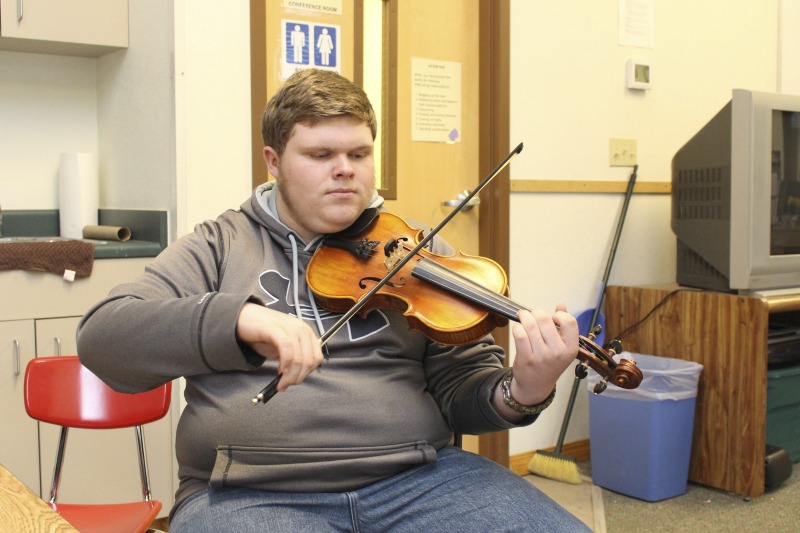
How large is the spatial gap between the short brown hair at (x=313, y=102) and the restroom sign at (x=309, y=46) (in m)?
1.06

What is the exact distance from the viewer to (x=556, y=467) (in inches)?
113

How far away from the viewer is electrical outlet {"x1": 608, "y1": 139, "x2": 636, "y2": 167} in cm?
314

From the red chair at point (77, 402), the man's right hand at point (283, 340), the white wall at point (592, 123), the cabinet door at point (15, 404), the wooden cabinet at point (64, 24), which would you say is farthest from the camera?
the white wall at point (592, 123)

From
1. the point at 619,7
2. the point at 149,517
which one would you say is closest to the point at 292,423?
the point at 149,517

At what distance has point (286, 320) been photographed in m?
1.03

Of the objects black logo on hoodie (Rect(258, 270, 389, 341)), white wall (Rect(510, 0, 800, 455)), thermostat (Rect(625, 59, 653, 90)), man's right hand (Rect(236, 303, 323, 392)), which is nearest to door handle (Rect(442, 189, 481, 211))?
white wall (Rect(510, 0, 800, 455))

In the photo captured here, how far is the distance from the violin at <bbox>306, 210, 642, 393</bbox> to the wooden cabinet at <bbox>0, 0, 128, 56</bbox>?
1.43m

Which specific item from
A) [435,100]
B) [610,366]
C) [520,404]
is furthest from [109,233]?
[610,366]

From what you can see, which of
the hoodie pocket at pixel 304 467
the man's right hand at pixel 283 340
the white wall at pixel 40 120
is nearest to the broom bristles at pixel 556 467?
the hoodie pocket at pixel 304 467

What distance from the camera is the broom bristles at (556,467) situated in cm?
286

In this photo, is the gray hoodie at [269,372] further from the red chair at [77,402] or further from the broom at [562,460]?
the broom at [562,460]

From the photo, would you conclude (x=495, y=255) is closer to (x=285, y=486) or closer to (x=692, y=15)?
(x=692, y=15)

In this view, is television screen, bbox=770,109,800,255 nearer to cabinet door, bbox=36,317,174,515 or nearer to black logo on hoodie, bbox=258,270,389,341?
black logo on hoodie, bbox=258,270,389,341

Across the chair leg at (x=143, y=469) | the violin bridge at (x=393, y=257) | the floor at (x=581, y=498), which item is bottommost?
the floor at (x=581, y=498)
